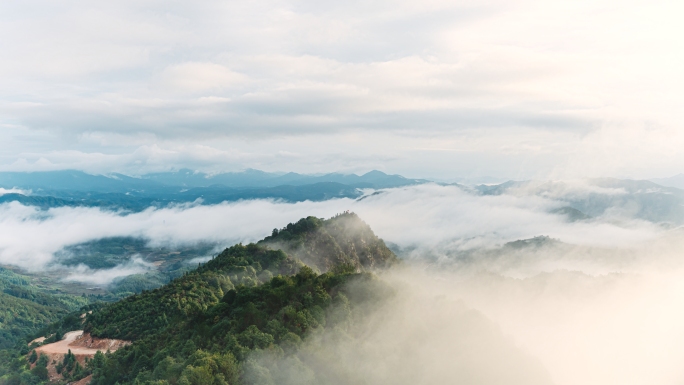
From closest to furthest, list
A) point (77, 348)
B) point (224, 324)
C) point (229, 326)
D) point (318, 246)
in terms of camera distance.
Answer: point (229, 326) → point (224, 324) → point (77, 348) → point (318, 246)

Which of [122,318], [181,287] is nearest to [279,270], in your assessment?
[181,287]

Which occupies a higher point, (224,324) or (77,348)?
(224,324)

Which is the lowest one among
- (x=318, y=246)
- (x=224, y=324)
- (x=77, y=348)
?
(x=77, y=348)

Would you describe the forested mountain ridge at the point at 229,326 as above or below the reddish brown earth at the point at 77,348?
above

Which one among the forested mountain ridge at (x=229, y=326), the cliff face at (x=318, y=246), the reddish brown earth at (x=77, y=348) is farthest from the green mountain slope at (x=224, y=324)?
the cliff face at (x=318, y=246)

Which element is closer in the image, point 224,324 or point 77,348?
point 224,324

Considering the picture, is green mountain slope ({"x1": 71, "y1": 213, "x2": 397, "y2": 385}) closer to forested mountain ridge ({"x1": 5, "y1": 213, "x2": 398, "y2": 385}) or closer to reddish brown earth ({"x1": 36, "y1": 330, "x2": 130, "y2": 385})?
forested mountain ridge ({"x1": 5, "y1": 213, "x2": 398, "y2": 385})

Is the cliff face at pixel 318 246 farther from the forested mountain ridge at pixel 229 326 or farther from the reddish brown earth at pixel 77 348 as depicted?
the reddish brown earth at pixel 77 348

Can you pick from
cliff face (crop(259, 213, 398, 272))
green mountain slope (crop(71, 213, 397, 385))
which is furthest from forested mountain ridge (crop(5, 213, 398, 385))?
cliff face (crop(259, 213, 398, 272))

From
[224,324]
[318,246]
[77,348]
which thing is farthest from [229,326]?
[318,246]

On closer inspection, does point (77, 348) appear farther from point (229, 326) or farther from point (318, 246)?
point (318, 246)

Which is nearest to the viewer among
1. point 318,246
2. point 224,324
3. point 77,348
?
point 224,324
